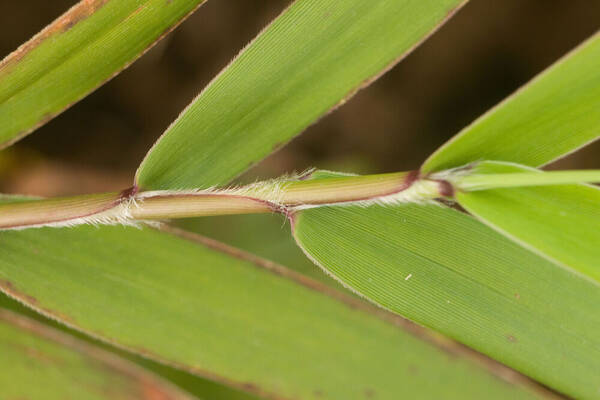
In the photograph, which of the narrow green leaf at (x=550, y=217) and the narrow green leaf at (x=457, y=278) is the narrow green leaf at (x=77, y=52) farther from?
the narrow green leaf at (x=550, y=217)

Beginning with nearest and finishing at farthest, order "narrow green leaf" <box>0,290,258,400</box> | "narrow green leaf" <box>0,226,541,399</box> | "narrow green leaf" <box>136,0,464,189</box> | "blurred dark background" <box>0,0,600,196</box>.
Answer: "narrow green leaf" <box>136,0,464,189</box> < "narrow green leaf" <box>0,226,541,399</box> < "narrow green leaf" <box>0,290,258,400</box> < "blurred dark background" <box>0,0,600,196</box>

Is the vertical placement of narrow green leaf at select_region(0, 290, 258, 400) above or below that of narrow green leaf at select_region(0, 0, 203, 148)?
below

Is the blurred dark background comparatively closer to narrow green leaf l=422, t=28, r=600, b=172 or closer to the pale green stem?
the pale green stem

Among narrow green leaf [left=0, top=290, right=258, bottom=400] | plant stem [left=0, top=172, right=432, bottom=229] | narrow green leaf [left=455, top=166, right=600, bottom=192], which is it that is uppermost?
plant stem [left=0, top=172, right=432, bottom=229]

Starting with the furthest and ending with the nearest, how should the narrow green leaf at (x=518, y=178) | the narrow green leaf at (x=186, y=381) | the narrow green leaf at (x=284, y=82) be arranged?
the narrow green leaf at (x=186, y=381) < the narrow green leaf at (x=284, y=82) < the narrow green leaf at (x=518, y=178)

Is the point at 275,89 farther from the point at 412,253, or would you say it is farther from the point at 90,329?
the point at 90,329

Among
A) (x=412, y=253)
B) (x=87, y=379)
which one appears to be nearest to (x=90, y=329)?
(x=87, y=379)

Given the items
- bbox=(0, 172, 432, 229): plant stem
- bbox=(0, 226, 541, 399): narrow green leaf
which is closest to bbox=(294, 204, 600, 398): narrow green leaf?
bbox=(0, 172, 432, 229): plant stem

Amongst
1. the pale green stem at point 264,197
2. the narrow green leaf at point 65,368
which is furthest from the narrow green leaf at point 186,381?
the pale green stem at point 264,197
